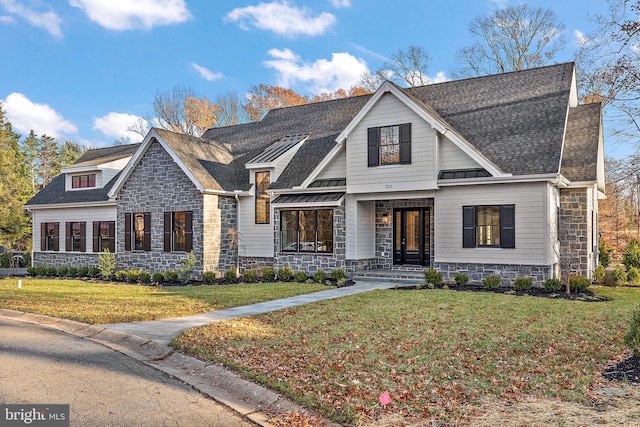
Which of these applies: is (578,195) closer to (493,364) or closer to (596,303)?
(596,303)

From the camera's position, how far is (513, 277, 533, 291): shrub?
45.3ft

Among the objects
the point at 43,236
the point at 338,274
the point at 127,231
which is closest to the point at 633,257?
the point at 338,274

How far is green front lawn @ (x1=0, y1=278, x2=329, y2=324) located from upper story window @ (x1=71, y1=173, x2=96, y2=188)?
956 cm

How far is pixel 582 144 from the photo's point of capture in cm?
1605

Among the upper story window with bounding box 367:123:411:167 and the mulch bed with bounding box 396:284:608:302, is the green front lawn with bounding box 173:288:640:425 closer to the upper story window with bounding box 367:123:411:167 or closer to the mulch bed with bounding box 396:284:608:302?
the mulch bed with bounding box 396:284:608:302

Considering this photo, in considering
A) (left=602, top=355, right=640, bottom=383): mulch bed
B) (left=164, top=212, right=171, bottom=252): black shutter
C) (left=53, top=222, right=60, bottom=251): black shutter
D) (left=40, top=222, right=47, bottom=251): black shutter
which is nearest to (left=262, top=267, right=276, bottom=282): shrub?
(left=164, top=212, right=171, bottom=252): black shutter

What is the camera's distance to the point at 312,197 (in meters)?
18.0

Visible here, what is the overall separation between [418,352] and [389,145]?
10.7 meters

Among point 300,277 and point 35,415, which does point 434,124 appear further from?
point 35,415

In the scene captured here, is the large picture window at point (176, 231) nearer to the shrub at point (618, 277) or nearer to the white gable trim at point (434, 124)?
the white gable trim at point (434, 124)

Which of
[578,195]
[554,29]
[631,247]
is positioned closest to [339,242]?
[578,195]

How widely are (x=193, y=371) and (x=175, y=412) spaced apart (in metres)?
1.55

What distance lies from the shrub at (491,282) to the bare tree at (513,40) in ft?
63.4

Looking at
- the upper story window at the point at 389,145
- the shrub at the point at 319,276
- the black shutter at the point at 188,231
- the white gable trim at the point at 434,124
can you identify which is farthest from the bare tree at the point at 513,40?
the black shutter at the point at 188,231
